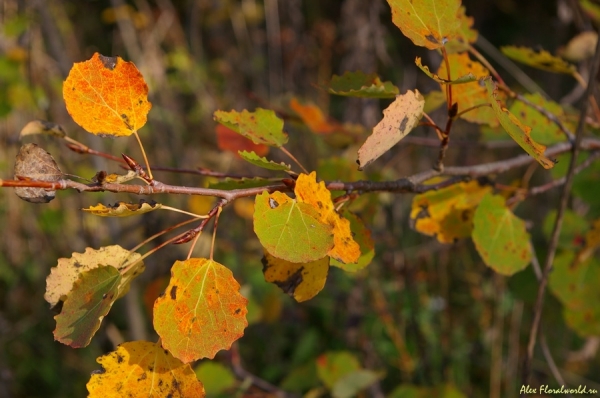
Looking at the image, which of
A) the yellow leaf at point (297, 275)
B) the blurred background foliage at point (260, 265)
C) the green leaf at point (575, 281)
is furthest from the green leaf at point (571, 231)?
the yellow leaf at point (297, 275)

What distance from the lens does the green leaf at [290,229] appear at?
427mm

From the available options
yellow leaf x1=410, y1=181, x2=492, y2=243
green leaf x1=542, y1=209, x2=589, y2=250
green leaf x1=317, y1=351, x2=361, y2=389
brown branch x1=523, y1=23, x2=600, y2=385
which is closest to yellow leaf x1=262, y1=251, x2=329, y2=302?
yellow leaf x1=410, y1=181, x2=492, y2=243

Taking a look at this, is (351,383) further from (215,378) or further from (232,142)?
(232,142)

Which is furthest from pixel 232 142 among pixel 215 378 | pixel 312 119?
pixel 215 378

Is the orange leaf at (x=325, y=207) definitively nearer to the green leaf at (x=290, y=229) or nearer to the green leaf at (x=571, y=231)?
the green leaf at (x=290, y=229)

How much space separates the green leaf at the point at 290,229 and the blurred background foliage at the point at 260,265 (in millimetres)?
533

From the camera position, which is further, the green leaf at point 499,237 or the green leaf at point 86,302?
the green leaf at point 499,237

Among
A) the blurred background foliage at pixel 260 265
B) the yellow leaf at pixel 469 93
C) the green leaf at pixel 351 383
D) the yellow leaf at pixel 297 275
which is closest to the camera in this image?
the yellow leaf at pixel 297 275

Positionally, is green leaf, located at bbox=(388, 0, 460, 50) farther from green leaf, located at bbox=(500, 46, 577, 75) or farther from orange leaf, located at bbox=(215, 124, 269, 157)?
orange leaf, located at bbox=(215, 124, 269, 157)

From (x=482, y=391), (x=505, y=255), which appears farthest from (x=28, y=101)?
(x=482, y=391)

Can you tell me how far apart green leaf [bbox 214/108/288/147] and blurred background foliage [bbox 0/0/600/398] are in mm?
403

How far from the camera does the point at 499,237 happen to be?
64 cm

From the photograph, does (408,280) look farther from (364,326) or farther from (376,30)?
(376,30)

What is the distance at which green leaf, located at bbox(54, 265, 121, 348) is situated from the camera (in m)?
0.44
